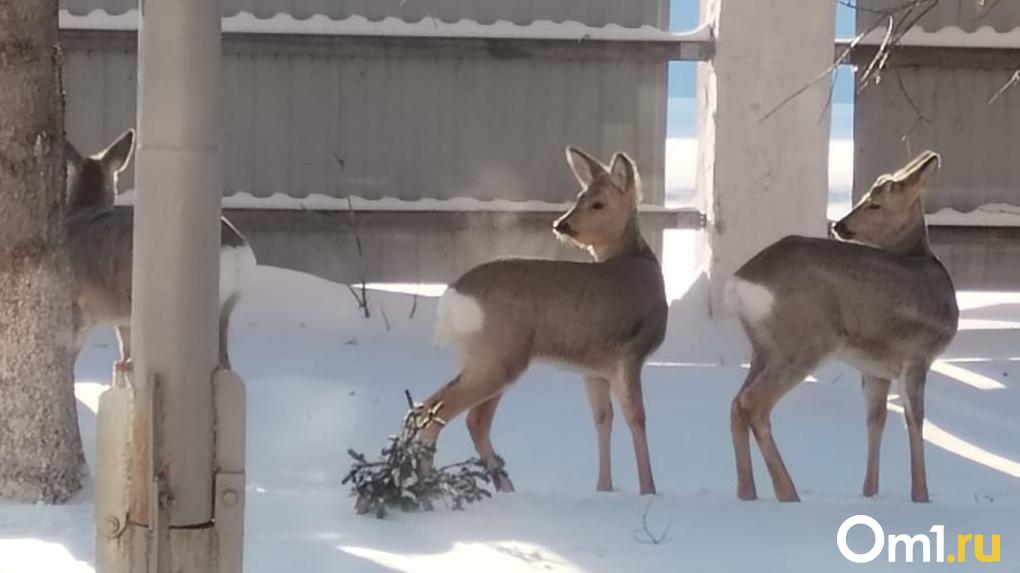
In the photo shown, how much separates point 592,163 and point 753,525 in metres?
2.29

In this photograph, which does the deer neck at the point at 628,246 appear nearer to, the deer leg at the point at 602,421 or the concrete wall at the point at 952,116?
the deer leg at the point at 602,421

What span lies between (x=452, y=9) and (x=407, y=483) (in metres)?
5.91

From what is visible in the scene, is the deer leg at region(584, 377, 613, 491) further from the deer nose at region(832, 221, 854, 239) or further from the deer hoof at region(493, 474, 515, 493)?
the deer nose at region(832, 221, 854, 239)

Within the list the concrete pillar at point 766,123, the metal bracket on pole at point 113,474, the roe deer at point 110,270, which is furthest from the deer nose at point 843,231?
the metal bracket on pole at point 113,474

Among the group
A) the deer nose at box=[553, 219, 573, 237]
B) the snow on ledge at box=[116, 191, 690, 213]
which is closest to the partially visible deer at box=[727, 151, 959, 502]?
the deer nose at box=[553, 219, 573, 237]

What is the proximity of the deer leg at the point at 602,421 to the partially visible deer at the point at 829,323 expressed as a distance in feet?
1.83

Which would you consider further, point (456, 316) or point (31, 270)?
point (456, 316)

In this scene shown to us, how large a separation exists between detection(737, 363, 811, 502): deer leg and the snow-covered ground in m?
0.12

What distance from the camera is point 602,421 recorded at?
6.62 metres

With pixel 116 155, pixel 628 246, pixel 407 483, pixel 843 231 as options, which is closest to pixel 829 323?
pixel 843 231

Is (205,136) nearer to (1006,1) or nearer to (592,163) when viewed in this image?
(592,163)

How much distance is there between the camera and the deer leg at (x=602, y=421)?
6.46 meters

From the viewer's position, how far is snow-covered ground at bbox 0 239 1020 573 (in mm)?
4547

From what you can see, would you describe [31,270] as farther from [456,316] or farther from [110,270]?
[456,316]
